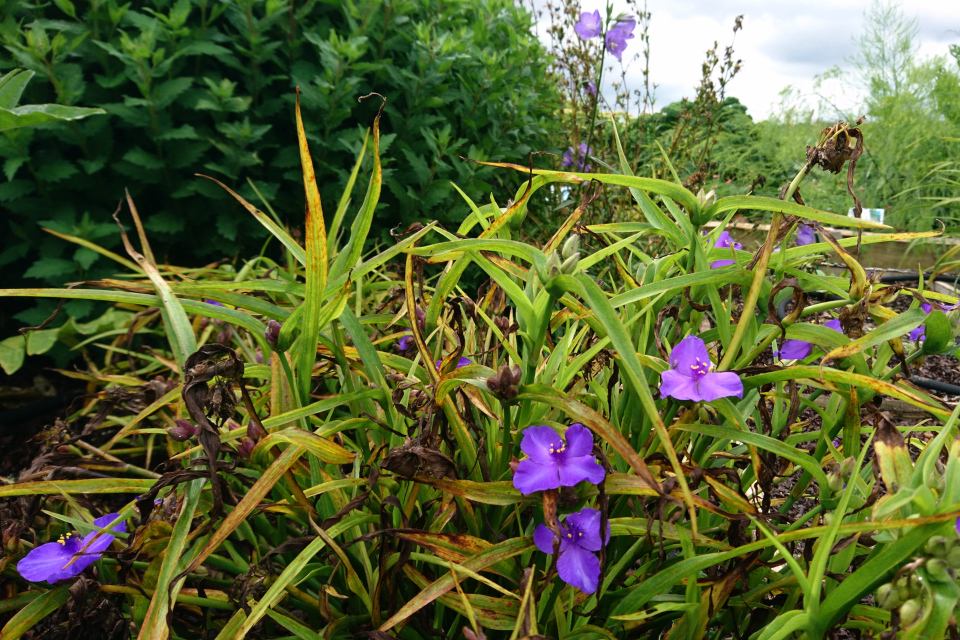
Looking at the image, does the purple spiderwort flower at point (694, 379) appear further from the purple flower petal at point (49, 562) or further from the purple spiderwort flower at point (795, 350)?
the purple flower petal at point (49, 562)

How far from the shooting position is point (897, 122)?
14.9 ft

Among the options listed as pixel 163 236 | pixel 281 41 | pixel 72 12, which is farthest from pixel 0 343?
pixel 281 41

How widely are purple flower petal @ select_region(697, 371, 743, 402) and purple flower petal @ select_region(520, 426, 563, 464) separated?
0.58 ft

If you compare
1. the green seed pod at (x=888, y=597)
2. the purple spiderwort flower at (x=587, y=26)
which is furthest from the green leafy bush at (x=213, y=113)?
the green seed pod at (x=888, y=597)

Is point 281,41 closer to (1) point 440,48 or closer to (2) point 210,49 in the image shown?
(2) point 210,49

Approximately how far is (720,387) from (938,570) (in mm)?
263

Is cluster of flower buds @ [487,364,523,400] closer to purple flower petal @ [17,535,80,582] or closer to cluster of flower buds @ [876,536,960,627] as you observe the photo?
cluster of flower buds @ [876,536,960,627]

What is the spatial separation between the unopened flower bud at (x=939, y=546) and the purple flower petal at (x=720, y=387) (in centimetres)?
23

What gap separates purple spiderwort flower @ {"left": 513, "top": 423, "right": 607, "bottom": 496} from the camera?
0.67 meters

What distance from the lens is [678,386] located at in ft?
2.33

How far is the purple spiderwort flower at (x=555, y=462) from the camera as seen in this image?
671 mm

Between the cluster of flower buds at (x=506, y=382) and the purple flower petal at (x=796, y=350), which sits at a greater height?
the cluster of flower buds at (x=506, y=382)

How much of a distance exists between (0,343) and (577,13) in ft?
9.60

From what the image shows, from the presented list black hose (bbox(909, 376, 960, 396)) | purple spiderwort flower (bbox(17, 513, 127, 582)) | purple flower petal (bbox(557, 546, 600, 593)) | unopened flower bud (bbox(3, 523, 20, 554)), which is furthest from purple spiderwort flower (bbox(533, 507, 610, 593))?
black hose (bbox(909, 376, 960, 396))
